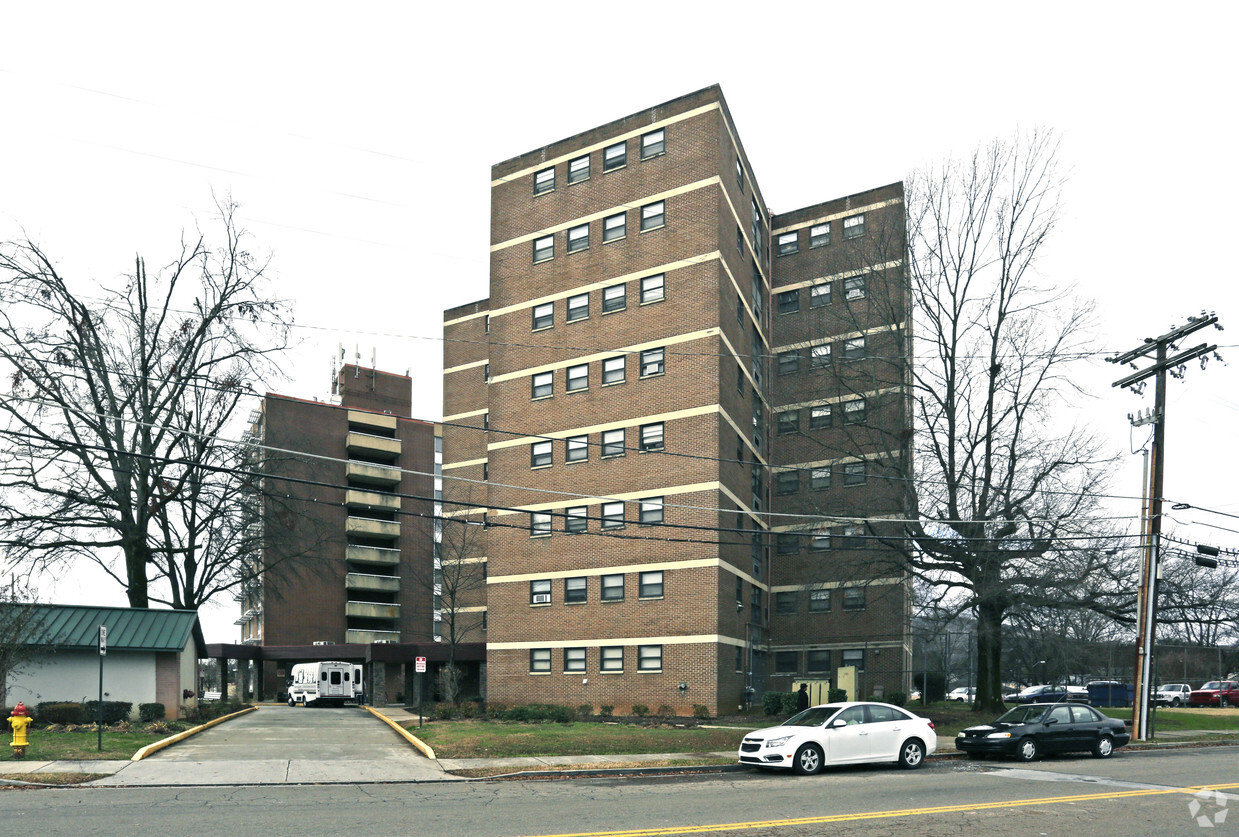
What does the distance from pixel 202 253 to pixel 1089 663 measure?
53.4 meters

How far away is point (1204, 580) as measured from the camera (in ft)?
208

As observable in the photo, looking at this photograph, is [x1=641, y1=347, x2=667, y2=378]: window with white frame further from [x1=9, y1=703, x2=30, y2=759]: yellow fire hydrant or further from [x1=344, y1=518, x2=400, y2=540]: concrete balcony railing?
[x1=344, y1=518, x2=400, y2=540]: concrete balcony railing

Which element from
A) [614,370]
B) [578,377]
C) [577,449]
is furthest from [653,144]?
[577,449]

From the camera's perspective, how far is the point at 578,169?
154ft

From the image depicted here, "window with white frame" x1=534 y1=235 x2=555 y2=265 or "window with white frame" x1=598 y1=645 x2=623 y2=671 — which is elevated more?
"window with white frame" x1=534 y1=235 x2=555 y2=265

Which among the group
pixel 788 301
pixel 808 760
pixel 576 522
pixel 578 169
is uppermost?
pixel 578 169

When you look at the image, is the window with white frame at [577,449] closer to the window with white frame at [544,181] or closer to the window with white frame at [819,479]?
the window with white frame at [819,479]

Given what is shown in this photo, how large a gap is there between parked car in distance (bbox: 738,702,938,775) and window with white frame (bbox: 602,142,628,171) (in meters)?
29.2

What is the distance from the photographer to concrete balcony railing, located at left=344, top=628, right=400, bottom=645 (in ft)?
266

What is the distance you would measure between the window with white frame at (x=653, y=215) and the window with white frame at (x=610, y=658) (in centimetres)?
1727

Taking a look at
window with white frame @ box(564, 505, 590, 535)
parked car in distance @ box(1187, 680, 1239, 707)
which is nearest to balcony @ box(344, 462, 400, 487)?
window with white frame @ box(564, 505, 590, 535)

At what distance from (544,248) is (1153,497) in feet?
88.8

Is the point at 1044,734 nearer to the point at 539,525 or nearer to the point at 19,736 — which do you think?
the point at 19,736

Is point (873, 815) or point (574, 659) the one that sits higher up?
point (873, 815)
